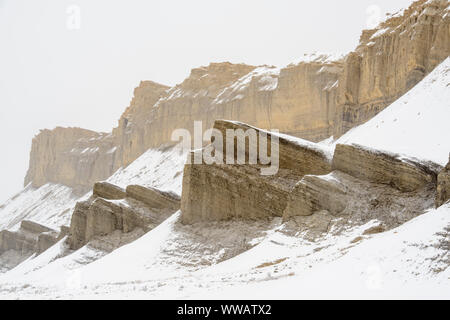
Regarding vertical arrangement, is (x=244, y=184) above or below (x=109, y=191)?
above

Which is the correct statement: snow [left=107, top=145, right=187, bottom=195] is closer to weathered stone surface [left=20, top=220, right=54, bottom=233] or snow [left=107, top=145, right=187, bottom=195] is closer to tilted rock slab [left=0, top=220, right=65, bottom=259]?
weathered stone surface [left=20, top=220, right=54, bottom=233]

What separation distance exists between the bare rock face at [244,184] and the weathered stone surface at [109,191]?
13.0m

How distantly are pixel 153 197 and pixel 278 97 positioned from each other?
38820 millimetres

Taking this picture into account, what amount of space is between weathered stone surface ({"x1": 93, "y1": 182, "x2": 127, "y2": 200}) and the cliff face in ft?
79.3

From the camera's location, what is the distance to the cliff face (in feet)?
159

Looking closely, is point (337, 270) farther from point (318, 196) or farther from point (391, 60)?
point (391, 60)

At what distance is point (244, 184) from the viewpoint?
82.6ft

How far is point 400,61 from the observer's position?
5028 cm

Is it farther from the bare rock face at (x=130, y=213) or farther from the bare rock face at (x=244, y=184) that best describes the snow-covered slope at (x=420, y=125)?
the bare rock face at (x=130, y=213)

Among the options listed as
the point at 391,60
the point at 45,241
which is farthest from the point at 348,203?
the point at 45,241

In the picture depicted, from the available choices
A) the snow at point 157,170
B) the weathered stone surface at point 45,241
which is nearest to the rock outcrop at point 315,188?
the weathered stone surface at point 45,241

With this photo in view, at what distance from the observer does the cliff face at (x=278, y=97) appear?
159 ft

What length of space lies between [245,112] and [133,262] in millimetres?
53692

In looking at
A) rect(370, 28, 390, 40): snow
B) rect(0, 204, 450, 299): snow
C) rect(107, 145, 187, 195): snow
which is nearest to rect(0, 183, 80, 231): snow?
rect(107, 145, 187, 195): snow
